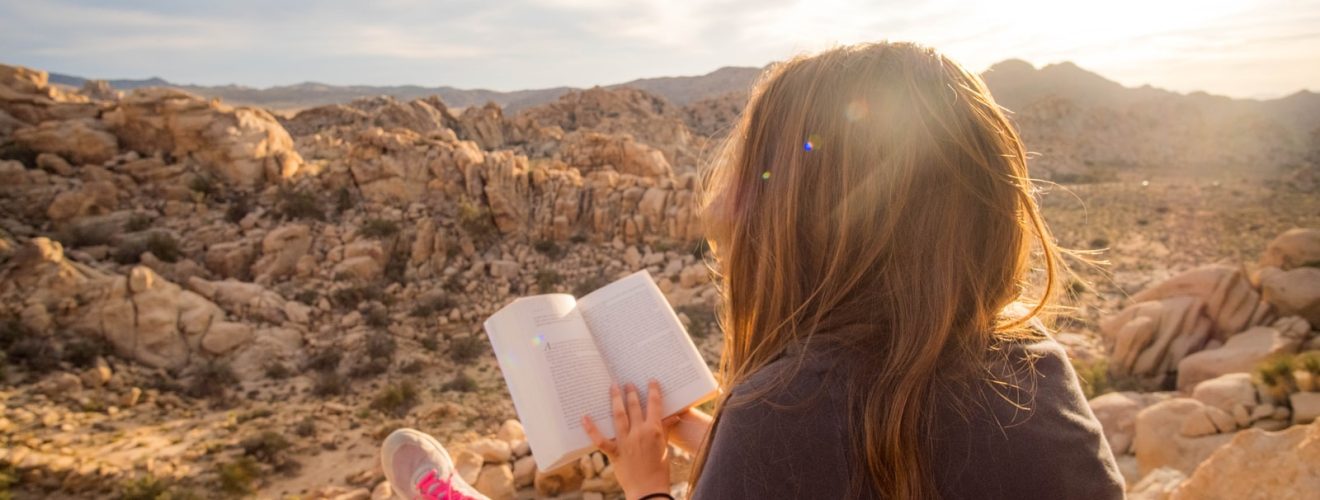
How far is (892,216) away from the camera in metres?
1.10

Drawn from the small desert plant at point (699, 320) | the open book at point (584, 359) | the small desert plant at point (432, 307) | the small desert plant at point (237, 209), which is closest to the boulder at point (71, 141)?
the small desert plant at point (237, 209)

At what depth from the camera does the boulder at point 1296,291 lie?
6496 millimetres

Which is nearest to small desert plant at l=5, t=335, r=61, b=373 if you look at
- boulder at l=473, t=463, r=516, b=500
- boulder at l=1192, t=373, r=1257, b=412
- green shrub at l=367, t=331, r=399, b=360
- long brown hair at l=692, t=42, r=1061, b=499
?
green shrub at l=367, t=331, r=399, b=360

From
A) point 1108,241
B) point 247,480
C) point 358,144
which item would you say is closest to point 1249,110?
point 1108,241

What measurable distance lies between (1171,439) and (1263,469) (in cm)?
198

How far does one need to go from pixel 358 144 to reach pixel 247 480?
8526 millimetres

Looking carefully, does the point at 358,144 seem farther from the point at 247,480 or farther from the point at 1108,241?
the point at 1108,241

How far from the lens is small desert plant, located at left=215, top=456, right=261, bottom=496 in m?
5.23

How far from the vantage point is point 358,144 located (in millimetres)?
12281

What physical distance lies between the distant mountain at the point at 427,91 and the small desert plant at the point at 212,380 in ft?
205


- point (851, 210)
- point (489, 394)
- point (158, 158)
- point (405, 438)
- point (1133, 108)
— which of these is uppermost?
point (1133, 108)

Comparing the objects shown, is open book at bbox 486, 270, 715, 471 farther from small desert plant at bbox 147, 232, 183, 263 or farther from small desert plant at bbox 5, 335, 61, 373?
small desert plant at bbox 147, 232, 183, 263

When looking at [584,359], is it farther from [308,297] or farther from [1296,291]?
[308,297]

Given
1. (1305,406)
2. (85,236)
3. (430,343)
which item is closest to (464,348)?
(430,343)
